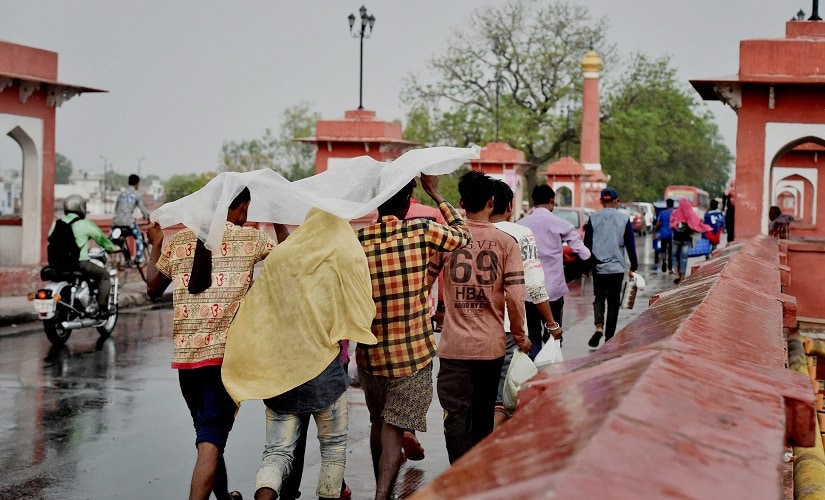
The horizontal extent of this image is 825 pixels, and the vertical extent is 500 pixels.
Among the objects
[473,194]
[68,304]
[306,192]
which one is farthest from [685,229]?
[306,192]

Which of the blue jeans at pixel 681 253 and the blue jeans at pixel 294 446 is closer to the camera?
the blue jeans at pixel 294 446

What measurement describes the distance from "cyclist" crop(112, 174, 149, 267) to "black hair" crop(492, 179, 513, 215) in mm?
14154

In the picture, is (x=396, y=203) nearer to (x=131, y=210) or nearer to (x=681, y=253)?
(x=131, y=210)

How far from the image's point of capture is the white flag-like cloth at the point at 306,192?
5375mm

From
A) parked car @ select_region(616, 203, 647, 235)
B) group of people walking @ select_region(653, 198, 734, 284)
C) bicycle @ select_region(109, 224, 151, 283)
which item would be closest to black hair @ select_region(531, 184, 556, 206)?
group of people walking @ select_region(653, 198, 734, 284)

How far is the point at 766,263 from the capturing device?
7555 millimetres

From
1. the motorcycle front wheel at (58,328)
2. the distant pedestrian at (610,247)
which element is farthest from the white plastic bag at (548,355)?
the motorcycle front wheel at (58,328)

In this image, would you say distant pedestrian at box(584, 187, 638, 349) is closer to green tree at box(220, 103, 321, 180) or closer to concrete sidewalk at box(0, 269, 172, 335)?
concrete sidewalk at box(0, 269, 172, 335)

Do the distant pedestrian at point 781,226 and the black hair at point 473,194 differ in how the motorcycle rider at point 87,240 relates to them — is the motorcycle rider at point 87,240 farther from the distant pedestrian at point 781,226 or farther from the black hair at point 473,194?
the distant pedestrian at point 781,226

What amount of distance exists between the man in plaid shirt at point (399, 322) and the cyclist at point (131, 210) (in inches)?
605

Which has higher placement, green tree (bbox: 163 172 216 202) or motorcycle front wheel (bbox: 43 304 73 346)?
green tree (bbox: 163 172 216 202)

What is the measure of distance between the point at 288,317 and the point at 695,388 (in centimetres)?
326

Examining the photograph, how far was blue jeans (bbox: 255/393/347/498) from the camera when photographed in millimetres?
5121

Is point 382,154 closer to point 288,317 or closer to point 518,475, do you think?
point 288,317
